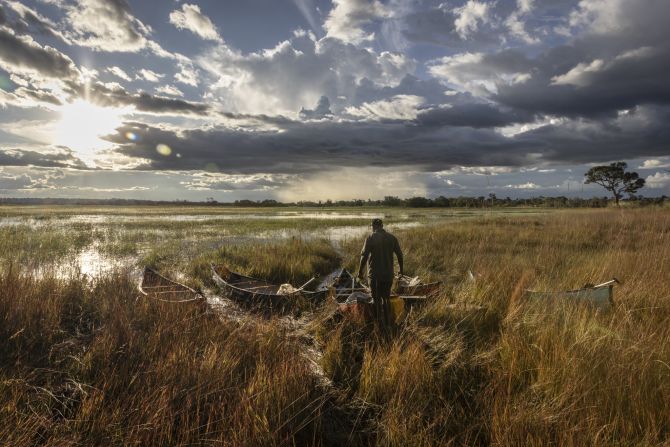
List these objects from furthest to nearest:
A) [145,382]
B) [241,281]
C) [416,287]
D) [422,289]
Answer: [241,281]
[416,287]
[422,289]
[145,382]

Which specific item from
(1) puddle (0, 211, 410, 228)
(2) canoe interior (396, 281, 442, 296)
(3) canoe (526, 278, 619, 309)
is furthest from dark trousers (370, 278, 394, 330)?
(1) puddle (0, 211, 410, 228)

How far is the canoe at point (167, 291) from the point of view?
8.30 metres

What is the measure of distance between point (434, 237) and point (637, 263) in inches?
489

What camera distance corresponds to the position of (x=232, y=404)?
4.25m

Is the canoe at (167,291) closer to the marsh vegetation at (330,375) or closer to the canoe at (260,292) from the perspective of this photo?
the marsh vegetation at (330,375)

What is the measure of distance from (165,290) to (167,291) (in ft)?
3.21

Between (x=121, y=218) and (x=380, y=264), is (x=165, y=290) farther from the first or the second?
(x=121, y=218)

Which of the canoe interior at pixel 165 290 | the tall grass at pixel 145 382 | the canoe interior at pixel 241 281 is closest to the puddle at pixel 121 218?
the canoe interior at pixel 165 290

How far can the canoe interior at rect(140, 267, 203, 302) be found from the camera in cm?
861

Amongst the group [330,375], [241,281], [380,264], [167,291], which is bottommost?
[330,375]

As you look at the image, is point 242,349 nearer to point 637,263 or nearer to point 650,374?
point 650,374

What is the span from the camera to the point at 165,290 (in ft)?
32.8

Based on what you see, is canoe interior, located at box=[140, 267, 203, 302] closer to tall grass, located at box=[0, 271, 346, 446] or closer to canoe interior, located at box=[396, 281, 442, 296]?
tall grass, located at box=[0, 271, 346, 446]

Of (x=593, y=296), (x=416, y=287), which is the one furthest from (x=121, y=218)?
(x=593, y=296)
